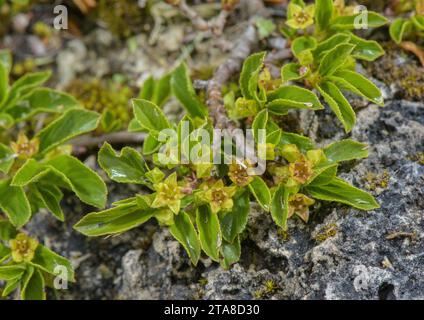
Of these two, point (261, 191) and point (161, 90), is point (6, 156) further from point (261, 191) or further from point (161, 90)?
point (261, 191)

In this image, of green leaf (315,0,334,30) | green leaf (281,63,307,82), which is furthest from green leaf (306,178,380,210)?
green leaf (315,0,334,30)

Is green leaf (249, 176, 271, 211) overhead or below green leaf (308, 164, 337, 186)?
below

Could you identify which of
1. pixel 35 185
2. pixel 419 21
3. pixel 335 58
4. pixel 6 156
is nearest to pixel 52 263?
pixel 35 185

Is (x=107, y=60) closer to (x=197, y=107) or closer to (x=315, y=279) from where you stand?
(x=197, y=107)

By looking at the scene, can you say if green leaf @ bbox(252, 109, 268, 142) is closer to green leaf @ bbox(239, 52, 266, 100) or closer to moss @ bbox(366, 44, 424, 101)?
green leaf @ bbox(239, 52, 266, 100)

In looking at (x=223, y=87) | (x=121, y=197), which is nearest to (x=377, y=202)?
(x=223, y=87)

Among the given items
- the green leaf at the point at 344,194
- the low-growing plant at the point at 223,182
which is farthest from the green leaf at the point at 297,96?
the green leaf at the point at 344,194
